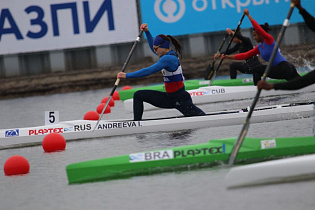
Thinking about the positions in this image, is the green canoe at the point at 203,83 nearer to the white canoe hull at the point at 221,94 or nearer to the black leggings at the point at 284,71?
the white canoe hull at the point at 221,94

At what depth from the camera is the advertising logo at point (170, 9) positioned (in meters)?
23.9

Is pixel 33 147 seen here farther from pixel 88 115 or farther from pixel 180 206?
pixel 180 206

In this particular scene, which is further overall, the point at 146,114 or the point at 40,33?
the point at 40,33

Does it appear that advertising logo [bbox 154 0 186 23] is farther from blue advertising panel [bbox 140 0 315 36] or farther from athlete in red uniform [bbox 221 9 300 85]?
athlete in red uniform [bbox 221 9 300 85]

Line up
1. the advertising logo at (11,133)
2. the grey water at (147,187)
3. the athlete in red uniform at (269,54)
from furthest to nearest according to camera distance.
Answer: the athlete in red uniform at (269,54), the advertising logo at (11,133), the grey water at (147,187)

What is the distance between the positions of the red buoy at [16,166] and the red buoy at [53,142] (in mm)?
1787

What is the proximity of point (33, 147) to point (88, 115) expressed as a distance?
261 cm

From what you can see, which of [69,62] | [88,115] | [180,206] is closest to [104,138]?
[88,115]

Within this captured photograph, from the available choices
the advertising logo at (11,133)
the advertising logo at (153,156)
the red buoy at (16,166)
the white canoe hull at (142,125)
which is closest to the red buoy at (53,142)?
the white canoe hull at (142,125)

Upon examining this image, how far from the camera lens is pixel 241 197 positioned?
5906mm

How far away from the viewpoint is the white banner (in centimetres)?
2441

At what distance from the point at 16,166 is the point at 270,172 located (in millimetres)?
3559

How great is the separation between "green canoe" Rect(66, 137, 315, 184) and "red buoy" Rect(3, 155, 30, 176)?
139 centimetres

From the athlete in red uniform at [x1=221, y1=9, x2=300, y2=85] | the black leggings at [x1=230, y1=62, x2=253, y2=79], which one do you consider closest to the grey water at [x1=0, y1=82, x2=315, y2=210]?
the athlete in red uniform at [x1=221, y1=9, x2=300, y2=85]
